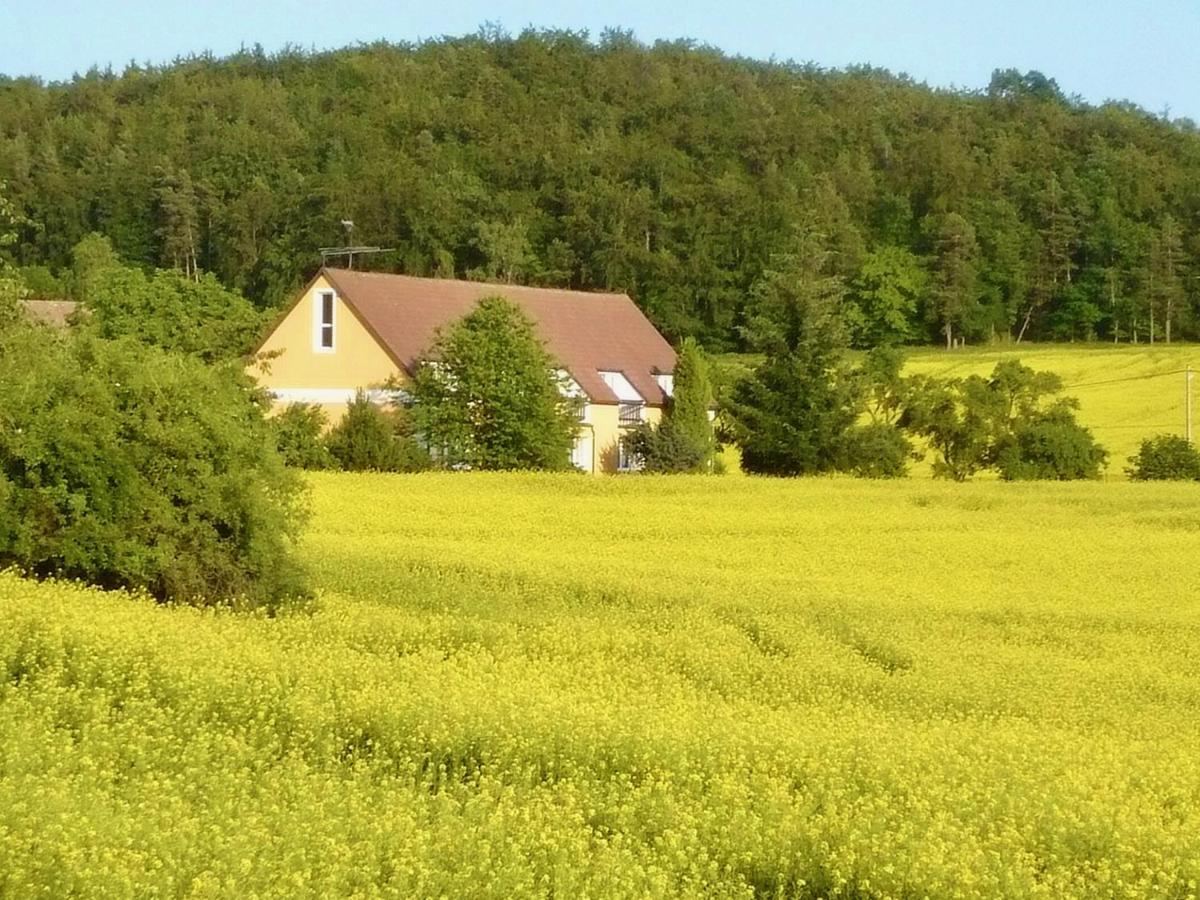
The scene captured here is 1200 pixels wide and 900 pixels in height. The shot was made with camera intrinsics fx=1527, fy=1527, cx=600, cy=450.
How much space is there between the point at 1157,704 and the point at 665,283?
7002cm

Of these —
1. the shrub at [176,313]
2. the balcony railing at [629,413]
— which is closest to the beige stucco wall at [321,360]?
the shrub at [176,313]

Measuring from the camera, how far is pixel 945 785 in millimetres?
8047

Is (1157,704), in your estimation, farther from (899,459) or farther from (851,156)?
(851,156)

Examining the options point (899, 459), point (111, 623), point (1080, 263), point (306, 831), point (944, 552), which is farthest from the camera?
point (1080, 263)

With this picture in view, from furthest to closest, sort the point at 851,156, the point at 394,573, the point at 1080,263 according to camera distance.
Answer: the point at 851,156, the point at 1080,263, the point at 394,573

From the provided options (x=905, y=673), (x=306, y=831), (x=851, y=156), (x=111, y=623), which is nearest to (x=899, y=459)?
(x=905, y=673)

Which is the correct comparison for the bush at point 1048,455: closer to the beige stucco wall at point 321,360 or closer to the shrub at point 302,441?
the beige stucco wall at point 321,360

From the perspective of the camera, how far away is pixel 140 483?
14547mm

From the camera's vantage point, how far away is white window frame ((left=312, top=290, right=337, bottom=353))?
142 ft

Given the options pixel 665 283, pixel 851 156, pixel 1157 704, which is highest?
pixel 851 156

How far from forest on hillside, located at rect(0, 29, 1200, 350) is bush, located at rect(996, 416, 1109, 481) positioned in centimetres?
3454

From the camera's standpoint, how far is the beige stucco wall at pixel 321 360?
4250cm

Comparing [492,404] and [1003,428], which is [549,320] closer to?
[492,404]

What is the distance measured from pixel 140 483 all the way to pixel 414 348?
28.2m
